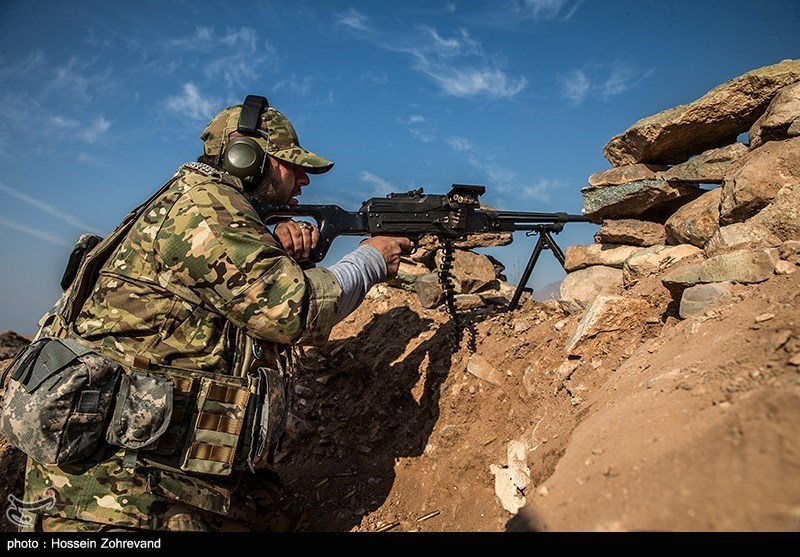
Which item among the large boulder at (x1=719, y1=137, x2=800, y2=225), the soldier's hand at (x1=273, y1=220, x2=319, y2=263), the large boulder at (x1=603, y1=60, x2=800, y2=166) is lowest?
the soldier's hand at (x1=273, y1=220, x2=319, y2=263)

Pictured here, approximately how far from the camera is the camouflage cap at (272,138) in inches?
143

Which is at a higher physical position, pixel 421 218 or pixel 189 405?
pixel 421 218

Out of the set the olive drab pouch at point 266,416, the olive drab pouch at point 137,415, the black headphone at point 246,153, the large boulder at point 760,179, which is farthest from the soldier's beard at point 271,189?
the large boulder at point 760,179

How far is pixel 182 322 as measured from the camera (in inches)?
116

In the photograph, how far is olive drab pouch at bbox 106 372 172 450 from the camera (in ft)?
8.73

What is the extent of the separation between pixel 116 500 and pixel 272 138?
2.57 m

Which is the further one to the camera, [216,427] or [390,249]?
[390,249]

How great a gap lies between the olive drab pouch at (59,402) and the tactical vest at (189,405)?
9 centimetres

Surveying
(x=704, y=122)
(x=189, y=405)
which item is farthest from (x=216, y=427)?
(x=704, y=122)

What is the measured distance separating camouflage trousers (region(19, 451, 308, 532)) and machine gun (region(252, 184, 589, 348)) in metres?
1.80

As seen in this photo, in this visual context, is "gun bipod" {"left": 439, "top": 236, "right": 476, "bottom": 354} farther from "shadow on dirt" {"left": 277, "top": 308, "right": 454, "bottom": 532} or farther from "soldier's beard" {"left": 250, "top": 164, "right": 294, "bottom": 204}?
"soldier's beard" {"left": 250, "top": 164, "right": 294, "bottom": 204}

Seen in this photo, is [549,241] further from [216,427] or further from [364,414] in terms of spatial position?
[216,427]

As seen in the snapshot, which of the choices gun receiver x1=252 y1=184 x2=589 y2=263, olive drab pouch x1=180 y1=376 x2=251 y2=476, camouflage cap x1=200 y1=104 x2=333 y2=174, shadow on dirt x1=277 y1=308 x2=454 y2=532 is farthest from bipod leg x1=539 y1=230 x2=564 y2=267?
olive drab pouch x1=180 y1=376 x2=251 y2=476

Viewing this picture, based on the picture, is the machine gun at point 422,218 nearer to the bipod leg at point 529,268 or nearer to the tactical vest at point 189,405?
the bipod leg at point 529,268
